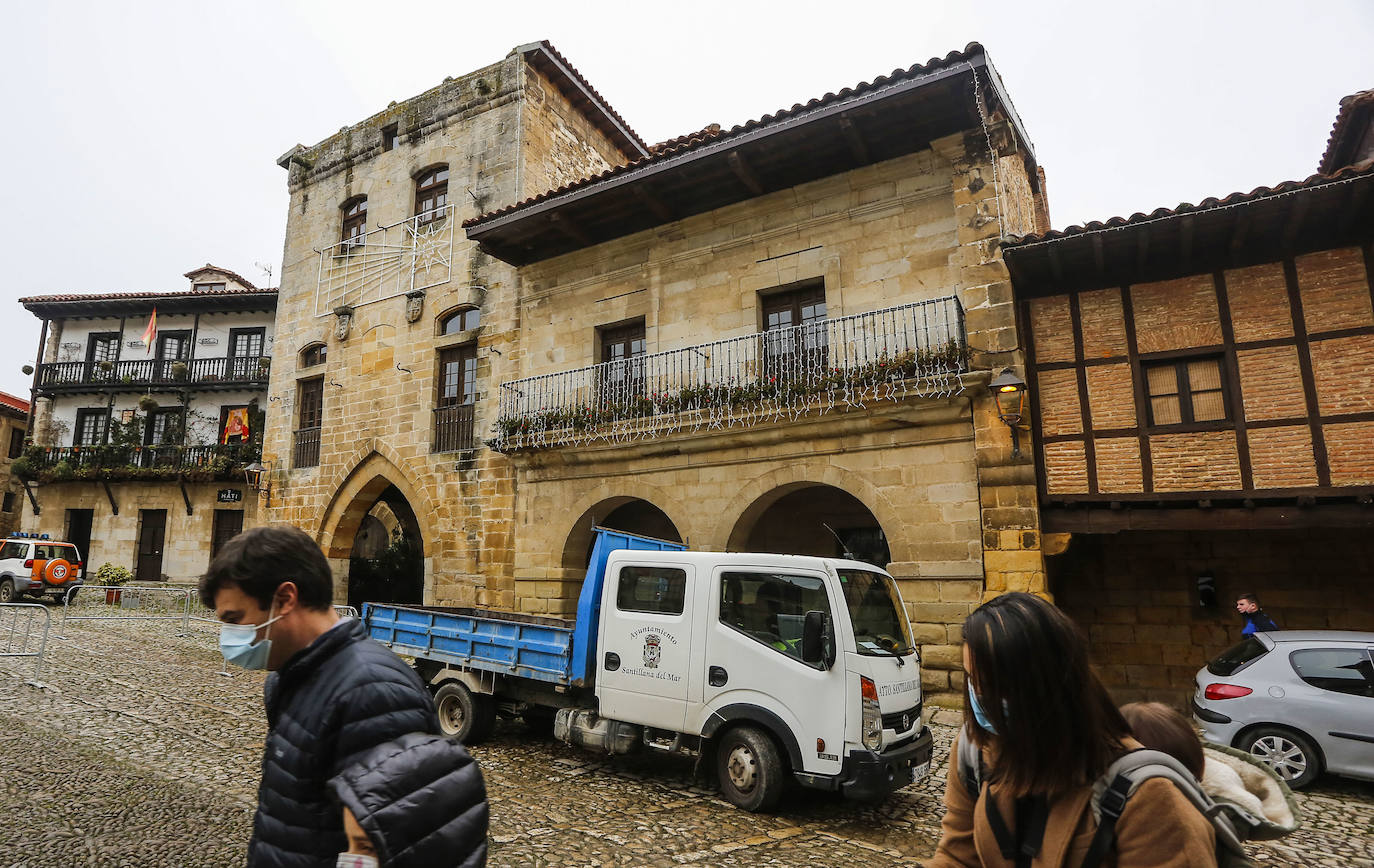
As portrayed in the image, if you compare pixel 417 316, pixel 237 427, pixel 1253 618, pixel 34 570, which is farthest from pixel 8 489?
pixel 1253 618

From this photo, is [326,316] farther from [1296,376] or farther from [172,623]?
[1296,376]

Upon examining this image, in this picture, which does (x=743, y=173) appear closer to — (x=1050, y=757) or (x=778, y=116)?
(x=778, y=116)

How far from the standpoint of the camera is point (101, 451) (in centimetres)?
2559

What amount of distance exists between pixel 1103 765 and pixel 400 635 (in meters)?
8.18

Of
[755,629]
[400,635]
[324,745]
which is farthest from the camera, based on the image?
[400,635]

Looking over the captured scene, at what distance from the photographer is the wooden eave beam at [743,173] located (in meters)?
11.2

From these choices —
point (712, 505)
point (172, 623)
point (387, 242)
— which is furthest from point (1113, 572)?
point (172, 623)

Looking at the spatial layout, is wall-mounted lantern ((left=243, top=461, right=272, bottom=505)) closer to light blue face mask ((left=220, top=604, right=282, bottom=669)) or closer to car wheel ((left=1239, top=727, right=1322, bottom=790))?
light blue face mask ((left=220, top=604, right=282, bottom=669))

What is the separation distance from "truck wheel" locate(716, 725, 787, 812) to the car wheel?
15.0 ft

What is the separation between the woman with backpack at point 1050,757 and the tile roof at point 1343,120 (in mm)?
12932

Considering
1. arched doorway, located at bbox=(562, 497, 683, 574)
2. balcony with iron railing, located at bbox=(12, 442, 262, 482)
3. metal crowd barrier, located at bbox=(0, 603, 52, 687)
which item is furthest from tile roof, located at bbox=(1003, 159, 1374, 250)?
balcony with iron railing, located at bbox=(12, 442, 262, 482)

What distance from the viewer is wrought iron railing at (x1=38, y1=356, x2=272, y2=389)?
25.8 metres

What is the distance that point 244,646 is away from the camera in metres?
2.13

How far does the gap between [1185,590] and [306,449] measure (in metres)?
18.4
